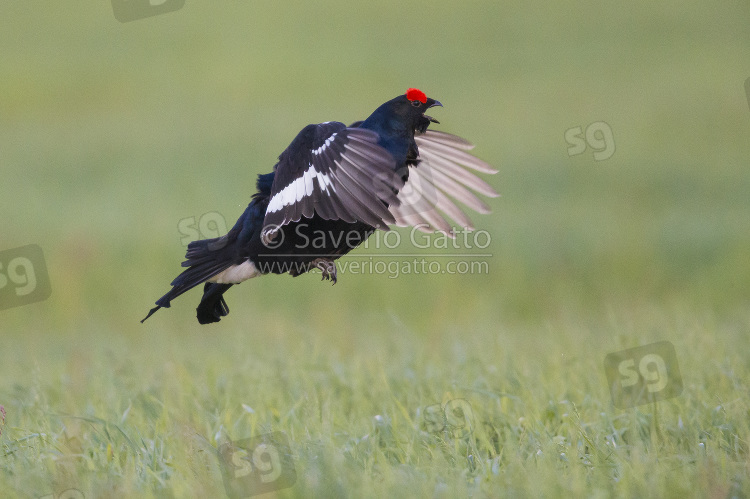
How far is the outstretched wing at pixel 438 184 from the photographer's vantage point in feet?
19.5

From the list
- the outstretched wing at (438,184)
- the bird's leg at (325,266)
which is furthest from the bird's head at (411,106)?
the bird's leg at (325,266)

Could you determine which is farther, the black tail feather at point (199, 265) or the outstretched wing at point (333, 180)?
the black tail feather at point (199, 265)

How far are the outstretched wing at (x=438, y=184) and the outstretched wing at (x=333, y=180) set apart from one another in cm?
78

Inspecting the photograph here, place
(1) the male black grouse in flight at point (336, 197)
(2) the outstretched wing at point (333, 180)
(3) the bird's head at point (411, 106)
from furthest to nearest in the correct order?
(3) the bird's head at point (411, 106)
(1) the male black grouse in flight at point (336, 197)
(2) the outstretched wing at point (333, 180)

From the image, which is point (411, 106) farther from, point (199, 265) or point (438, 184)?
point (199, 265)

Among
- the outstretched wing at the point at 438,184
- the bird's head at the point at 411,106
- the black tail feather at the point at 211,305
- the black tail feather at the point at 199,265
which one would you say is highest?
the bird's head at the point at 411,106

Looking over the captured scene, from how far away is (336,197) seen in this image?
479 cm

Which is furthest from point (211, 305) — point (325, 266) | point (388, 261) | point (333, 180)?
point (388, 261)

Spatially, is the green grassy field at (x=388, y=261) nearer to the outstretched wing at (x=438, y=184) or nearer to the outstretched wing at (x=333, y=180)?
the outstretched wing at (x=438, y=184)

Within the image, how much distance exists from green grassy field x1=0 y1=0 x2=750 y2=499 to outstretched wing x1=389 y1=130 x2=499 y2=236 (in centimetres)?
73

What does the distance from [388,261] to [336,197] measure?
7.34 metres

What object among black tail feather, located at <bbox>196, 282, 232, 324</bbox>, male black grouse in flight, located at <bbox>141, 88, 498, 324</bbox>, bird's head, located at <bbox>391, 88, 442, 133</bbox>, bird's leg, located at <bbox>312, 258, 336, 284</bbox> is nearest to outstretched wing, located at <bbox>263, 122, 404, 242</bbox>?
male black grouse in flight, located at <bbox>141, 88, 498, 324</bbox>

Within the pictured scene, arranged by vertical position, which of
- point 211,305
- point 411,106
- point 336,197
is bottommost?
point 211,305

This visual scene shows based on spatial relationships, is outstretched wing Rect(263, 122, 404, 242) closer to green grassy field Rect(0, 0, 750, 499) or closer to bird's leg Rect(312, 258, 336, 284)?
bird's leg Rect(312, 258, 336, 284)
